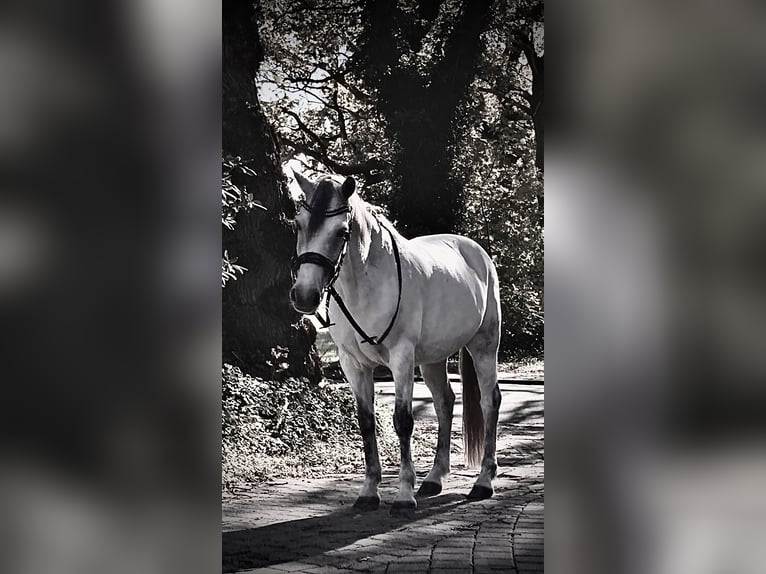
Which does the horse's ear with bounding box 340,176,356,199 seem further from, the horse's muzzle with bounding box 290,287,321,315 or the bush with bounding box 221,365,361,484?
the bush with bounding box 221,365,361,484

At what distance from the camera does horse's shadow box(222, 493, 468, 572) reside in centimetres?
423

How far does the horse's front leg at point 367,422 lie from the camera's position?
14.9 feet

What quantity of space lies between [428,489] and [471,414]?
502 mm

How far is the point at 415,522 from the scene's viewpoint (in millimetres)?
4418

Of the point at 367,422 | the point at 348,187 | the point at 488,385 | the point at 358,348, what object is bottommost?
the point at 367,422

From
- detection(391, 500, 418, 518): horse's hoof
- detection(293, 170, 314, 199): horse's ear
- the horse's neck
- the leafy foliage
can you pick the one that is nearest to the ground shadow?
detection(391, 500, 418, 518): horse's hoof

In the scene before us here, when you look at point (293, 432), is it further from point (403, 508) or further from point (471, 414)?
point (471, 414)

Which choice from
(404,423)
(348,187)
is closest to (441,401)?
(404,423)
